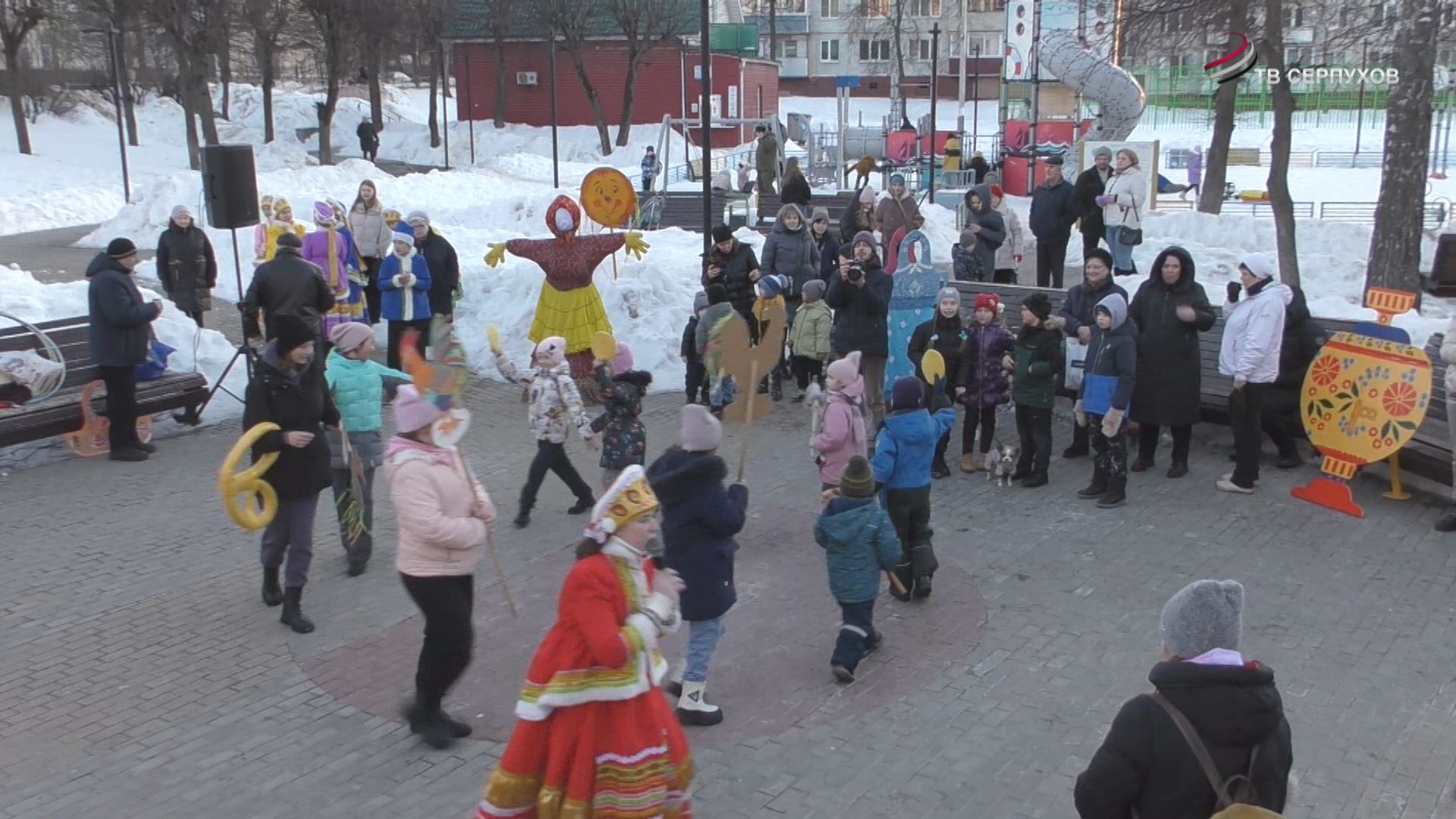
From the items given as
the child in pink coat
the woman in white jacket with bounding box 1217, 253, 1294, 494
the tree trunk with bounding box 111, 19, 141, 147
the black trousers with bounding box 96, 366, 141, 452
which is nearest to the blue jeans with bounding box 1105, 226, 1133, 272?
the woman in white jacket with bounding box 1217, 253, 1294, 494

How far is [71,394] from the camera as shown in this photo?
443 inches

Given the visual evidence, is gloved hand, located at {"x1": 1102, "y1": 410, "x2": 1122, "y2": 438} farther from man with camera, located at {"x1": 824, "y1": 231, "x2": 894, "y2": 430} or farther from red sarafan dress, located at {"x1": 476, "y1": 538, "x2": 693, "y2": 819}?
red sarafan dress, located at {"x1": 476, "y1": 538, "x2": 693, "y2": 819}

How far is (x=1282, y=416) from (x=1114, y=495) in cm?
176

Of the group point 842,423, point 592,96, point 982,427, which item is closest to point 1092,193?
point 982,427

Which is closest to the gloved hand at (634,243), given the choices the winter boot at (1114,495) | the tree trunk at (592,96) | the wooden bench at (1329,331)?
the wooden bench at (1329,331)

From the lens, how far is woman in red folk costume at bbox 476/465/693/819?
14.3 feet

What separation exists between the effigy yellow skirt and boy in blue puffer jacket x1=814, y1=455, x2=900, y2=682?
20.8 feet

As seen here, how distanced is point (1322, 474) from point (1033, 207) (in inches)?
231

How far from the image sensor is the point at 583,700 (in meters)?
4.37

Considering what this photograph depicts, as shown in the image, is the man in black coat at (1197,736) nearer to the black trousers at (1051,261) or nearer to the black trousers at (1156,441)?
the black trousers at (1156,441)

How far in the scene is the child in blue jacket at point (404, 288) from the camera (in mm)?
12711

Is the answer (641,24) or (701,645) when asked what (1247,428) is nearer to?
(701,645)

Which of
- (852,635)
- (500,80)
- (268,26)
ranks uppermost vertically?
(268,26)

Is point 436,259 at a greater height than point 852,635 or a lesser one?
greater
